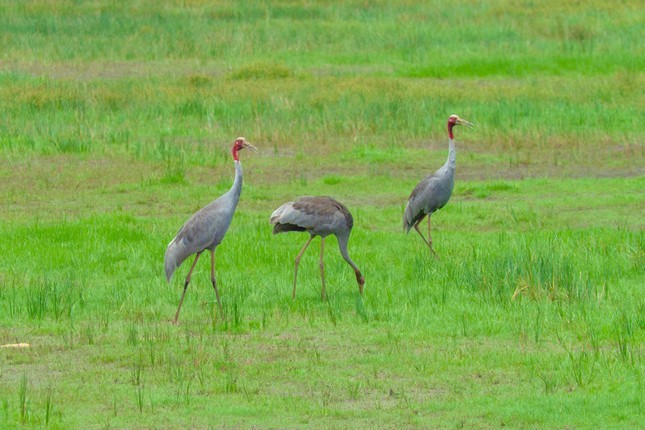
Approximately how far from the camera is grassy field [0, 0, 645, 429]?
8.14 metres

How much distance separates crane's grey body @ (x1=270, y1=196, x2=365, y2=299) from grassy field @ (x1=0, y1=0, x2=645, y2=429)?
0.34 m

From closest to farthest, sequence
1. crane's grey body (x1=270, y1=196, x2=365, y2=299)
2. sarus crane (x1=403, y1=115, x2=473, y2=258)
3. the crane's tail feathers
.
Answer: the crane's tail feathers < crane's grey body (x1=270, y1=196, x2=365, y2=299) < sarus crane (x1=403, y1=115, x2=473, y2=258)

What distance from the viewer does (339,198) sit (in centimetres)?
1622

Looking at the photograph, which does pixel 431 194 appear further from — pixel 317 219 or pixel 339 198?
pixel 339 198

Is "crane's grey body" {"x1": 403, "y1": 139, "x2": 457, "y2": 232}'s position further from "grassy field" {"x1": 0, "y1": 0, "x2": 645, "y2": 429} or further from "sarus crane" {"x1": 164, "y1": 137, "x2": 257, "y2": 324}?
"sarus crane" {"x1": 164, "y1": 137, "x2": 257, "y2": 324}

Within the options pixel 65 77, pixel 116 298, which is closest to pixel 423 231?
pixel 116 298

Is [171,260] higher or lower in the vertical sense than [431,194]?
higher

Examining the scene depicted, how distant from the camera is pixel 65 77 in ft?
77.6

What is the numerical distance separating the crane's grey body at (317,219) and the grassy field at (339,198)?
34cm

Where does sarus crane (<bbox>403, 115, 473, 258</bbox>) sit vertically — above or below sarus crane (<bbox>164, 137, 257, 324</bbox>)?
below

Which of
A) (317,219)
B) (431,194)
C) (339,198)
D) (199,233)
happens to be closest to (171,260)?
(199,233)

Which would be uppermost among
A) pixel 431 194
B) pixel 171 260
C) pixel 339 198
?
pixel 171 260

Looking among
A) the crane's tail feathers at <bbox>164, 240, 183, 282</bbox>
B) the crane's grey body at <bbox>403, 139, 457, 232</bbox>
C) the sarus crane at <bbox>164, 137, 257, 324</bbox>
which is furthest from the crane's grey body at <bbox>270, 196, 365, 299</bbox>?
the crane's grey body at <bbox>403, 139, 457, 232</bbox>

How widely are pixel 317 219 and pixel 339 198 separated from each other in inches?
200
